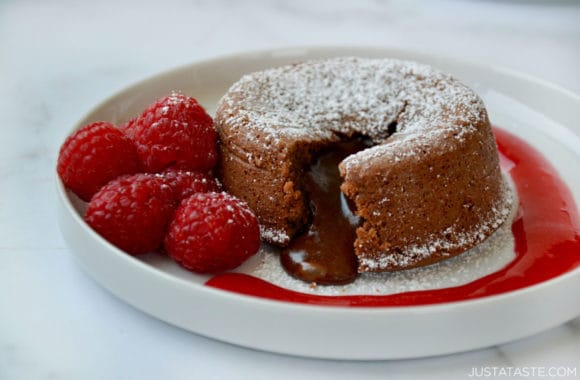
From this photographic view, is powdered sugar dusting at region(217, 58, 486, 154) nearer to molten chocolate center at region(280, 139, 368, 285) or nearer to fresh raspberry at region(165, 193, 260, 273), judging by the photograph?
molten chocolate center at region(280, 139, 368, 285)

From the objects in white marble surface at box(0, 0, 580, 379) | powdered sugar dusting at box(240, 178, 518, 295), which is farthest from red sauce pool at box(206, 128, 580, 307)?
white marble surface at box(0, 0, 580, 379)

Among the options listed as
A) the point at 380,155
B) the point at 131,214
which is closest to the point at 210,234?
the point at 131,214

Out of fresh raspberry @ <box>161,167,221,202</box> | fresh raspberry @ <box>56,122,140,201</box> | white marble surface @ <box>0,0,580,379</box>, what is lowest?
white marble surface @ <box>0,0,580,379</box>

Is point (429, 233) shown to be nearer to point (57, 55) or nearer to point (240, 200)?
point (240, 200)

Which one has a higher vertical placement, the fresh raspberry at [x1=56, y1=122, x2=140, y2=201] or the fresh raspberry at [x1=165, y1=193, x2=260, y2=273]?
the fresh raspberry at [x1=56, y1=122, x2=140, y2=201]

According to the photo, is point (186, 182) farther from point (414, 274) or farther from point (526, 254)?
point (526, 254)

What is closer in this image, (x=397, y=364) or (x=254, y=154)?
(x=397, y=364)

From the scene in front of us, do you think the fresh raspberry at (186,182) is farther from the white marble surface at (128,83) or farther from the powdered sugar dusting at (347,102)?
the white marble surface at (128,83)

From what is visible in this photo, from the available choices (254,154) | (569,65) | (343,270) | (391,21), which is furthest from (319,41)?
(343,270)

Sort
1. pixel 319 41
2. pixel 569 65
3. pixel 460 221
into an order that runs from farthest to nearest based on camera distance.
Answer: pixel 319 41
pixel 569 65
pixel 460 221
